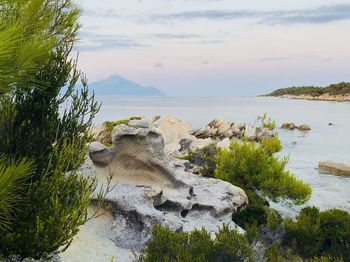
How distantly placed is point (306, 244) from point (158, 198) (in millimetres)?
5009

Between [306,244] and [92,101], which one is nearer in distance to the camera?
[92,101]

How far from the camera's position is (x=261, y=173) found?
22.5m

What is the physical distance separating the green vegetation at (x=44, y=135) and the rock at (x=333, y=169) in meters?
28.2

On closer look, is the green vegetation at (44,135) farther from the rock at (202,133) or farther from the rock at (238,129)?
the rock at (238,129)

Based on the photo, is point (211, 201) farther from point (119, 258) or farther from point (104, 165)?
point (119, 258)

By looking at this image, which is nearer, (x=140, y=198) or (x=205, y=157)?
(x=140, y=198)

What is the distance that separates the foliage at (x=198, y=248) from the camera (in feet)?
37.7

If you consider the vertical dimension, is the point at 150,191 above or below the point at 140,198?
above

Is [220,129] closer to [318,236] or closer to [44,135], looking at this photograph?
[318,236]

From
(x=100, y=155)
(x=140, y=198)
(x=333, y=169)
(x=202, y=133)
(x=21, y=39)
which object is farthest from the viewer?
(x=202, y=133)

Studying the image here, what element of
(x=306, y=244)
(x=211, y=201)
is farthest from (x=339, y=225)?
(x=211, y=201)

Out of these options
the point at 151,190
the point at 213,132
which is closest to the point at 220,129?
the point at 213,132

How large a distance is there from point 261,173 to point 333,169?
56.7 feet

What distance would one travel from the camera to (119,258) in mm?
14219
